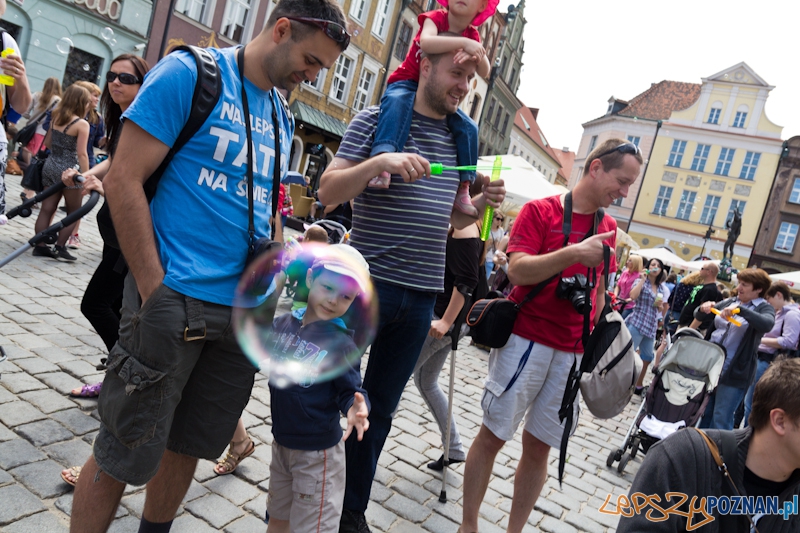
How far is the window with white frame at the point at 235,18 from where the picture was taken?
63.1 ft

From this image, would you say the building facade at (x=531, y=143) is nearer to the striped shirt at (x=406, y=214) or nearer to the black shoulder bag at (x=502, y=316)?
the black shoulder bag at (x=502, y=316)

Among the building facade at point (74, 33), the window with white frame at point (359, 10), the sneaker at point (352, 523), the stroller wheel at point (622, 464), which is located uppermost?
the window with white frame at point (359, 10)

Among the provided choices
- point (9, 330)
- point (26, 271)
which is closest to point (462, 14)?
point (9, 330)

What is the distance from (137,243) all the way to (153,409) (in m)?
0.51

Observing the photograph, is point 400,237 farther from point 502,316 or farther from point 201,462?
point 201,462

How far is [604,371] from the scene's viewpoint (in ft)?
9.16

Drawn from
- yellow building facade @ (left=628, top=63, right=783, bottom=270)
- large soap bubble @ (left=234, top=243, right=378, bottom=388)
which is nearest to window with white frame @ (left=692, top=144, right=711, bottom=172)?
yellow building facade @ (left=628, top=63, right=783, bottom=270)

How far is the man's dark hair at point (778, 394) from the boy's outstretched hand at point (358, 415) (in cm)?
140

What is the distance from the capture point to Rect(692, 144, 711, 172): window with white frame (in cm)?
4450

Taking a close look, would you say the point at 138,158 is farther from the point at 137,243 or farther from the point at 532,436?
the point at 532,436

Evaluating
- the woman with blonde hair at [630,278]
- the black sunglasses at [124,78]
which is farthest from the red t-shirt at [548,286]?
the woman with blonde hair at [630,278]

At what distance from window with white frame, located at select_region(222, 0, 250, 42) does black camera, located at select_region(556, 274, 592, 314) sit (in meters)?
19.3

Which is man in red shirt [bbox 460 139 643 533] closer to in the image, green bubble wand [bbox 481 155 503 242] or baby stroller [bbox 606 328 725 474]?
green bubble wand [bbox 481 155 503 242]

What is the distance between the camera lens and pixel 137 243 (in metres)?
1.75
